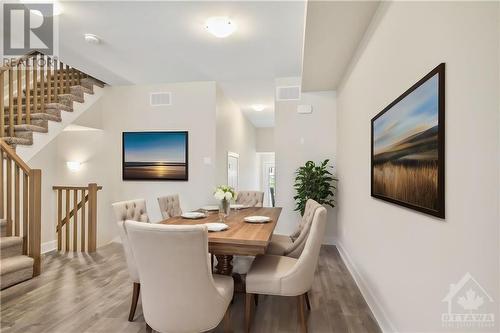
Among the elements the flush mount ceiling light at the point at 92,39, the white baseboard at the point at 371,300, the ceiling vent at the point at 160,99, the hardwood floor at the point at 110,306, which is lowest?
the hardwood floor at the point at 110,306

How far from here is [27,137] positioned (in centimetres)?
407

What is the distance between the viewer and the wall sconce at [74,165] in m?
5.21

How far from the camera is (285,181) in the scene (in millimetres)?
4949

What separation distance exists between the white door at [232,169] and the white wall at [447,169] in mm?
3561

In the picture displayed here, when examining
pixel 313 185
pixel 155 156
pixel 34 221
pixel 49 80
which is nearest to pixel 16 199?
pixel 34 221

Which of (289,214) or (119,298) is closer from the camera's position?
(119,298)

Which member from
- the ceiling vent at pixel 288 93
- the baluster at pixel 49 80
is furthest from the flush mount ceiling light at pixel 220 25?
the baluster at pixel 49 80

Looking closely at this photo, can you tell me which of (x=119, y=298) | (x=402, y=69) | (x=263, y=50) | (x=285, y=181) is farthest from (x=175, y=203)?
(x=402, y=69)

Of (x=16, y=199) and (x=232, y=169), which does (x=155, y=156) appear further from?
(x=16, y=199)

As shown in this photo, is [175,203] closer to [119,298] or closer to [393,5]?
[119,298]

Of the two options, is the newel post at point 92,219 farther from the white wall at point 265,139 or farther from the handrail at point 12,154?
the white wall at point 265,139

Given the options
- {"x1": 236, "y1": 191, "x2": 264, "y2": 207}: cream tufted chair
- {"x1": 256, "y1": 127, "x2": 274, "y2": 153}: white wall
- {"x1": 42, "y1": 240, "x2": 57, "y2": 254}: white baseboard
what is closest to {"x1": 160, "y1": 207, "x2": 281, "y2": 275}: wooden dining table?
{"x1": 236, "y1": 191, "x2": 264, "y2": 207}: cream tufted chair

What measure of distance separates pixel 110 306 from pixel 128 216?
82 centimetres

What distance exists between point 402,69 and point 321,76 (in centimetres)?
230
